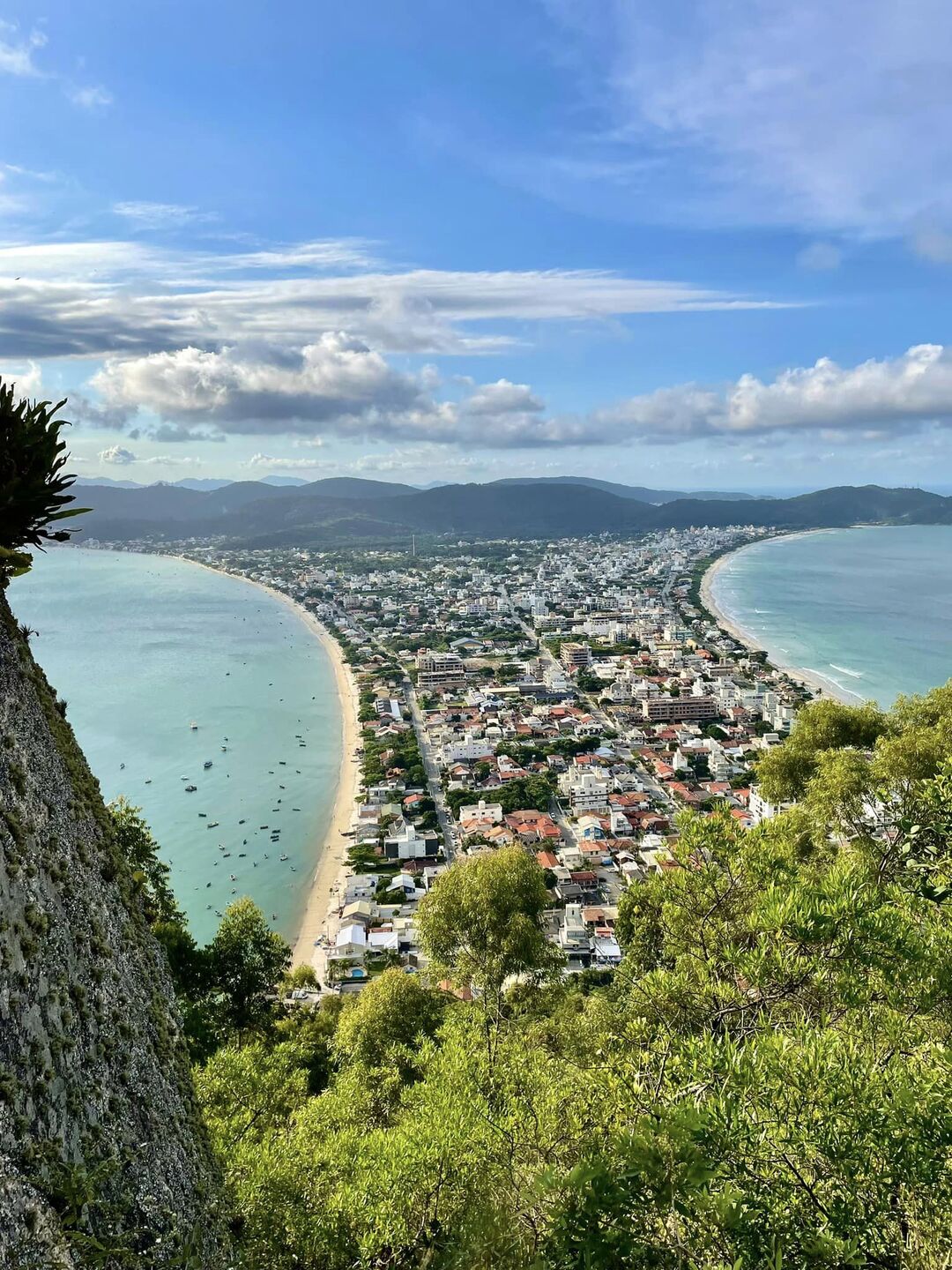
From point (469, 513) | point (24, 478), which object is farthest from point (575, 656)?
point (469, 513)

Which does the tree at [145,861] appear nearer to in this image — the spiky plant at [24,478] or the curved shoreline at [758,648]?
the spiky plant at [24,478]

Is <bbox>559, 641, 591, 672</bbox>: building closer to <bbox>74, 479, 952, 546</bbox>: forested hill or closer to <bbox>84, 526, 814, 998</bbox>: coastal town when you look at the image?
<bbox>84, 526, 814, 998</bbox>: coastal town

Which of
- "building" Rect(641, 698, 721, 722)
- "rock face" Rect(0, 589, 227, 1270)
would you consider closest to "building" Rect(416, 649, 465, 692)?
"building" Rect(641, 698, 721, 722)

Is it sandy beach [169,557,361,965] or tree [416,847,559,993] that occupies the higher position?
tree [416,847,559,993]

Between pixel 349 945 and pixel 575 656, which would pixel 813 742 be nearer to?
pixel 349 945

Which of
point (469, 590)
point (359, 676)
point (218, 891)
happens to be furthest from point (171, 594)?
point (218, 891)

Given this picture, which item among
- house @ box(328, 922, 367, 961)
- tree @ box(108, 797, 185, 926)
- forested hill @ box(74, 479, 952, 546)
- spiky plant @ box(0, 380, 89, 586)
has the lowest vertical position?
house @ box(328, 922, 367, 961)
